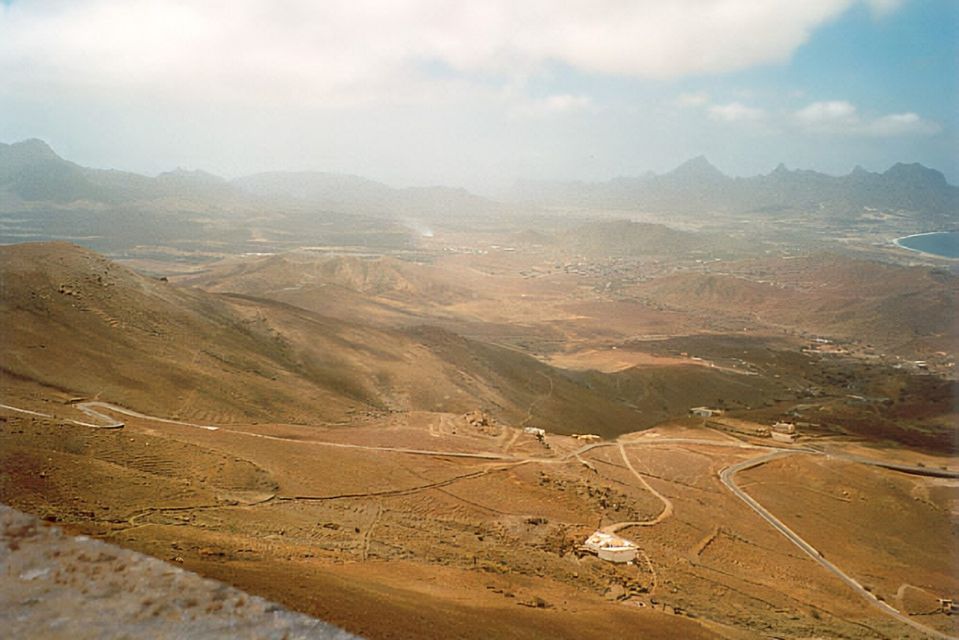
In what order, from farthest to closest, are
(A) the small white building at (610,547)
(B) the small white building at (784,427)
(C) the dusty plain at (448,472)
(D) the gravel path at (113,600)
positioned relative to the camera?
(B) the small white building at (784,427)
(A) the small white building at (610,547)
(C) the dusty plain at (448,472)
(D) the gravel path at (113,600)

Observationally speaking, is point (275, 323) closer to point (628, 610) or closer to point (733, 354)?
point (628, 610)

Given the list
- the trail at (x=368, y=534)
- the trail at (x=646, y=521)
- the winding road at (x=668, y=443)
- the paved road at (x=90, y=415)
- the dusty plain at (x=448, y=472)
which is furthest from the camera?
the trail at (x=646, y=521)

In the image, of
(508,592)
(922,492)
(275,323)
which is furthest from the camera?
(275,323)

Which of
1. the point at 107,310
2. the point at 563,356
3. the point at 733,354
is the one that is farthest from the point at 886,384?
the point at 107,310

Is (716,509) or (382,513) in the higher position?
(382,513)

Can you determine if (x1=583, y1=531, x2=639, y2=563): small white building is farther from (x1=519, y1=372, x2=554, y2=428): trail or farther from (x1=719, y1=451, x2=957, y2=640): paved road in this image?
(x1=519, y1=372, x2=554, y2=428): trail

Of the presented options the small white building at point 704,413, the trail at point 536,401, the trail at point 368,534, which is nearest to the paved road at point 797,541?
the small white building at point 704,413

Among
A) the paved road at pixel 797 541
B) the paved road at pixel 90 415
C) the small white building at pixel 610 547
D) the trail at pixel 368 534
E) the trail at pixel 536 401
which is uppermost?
the paved road at pixel 90 415

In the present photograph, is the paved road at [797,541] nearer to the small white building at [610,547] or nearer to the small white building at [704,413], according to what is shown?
the small white building at [610,547]
